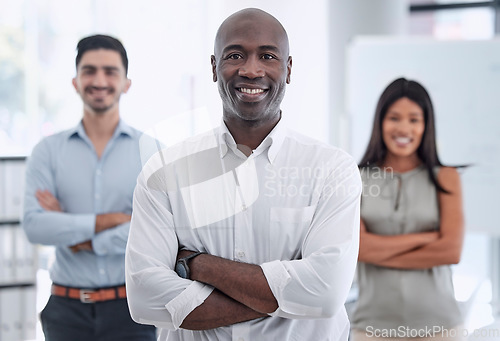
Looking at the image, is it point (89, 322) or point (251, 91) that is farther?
point (89, 322)

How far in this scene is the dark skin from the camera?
1.18m

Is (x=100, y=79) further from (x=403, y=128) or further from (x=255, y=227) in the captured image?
(x=403, y=128)

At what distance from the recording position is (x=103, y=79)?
1573 millimetres

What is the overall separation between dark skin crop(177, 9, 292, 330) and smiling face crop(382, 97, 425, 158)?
0.47 metres

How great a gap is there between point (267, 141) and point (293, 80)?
0.48 ft

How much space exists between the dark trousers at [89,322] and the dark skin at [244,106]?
0.36m

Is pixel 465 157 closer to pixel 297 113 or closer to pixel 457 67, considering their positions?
pixel 457 67

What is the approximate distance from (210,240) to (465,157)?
2.21m

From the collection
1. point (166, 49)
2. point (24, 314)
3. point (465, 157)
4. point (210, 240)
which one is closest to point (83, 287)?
point (210, 240)

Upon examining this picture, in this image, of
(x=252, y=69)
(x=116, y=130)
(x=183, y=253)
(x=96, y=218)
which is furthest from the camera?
(x=96, y=218)

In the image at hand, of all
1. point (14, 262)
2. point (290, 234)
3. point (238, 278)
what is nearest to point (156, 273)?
point (238, 278)

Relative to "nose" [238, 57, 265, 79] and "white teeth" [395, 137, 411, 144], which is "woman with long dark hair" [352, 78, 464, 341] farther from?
"nose" [238, 57, 265, 79]

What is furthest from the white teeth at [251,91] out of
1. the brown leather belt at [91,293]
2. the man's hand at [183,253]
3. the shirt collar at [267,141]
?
the brown leather belt at [91,293]

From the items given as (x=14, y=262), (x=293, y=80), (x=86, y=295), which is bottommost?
(x=14, y=262)
